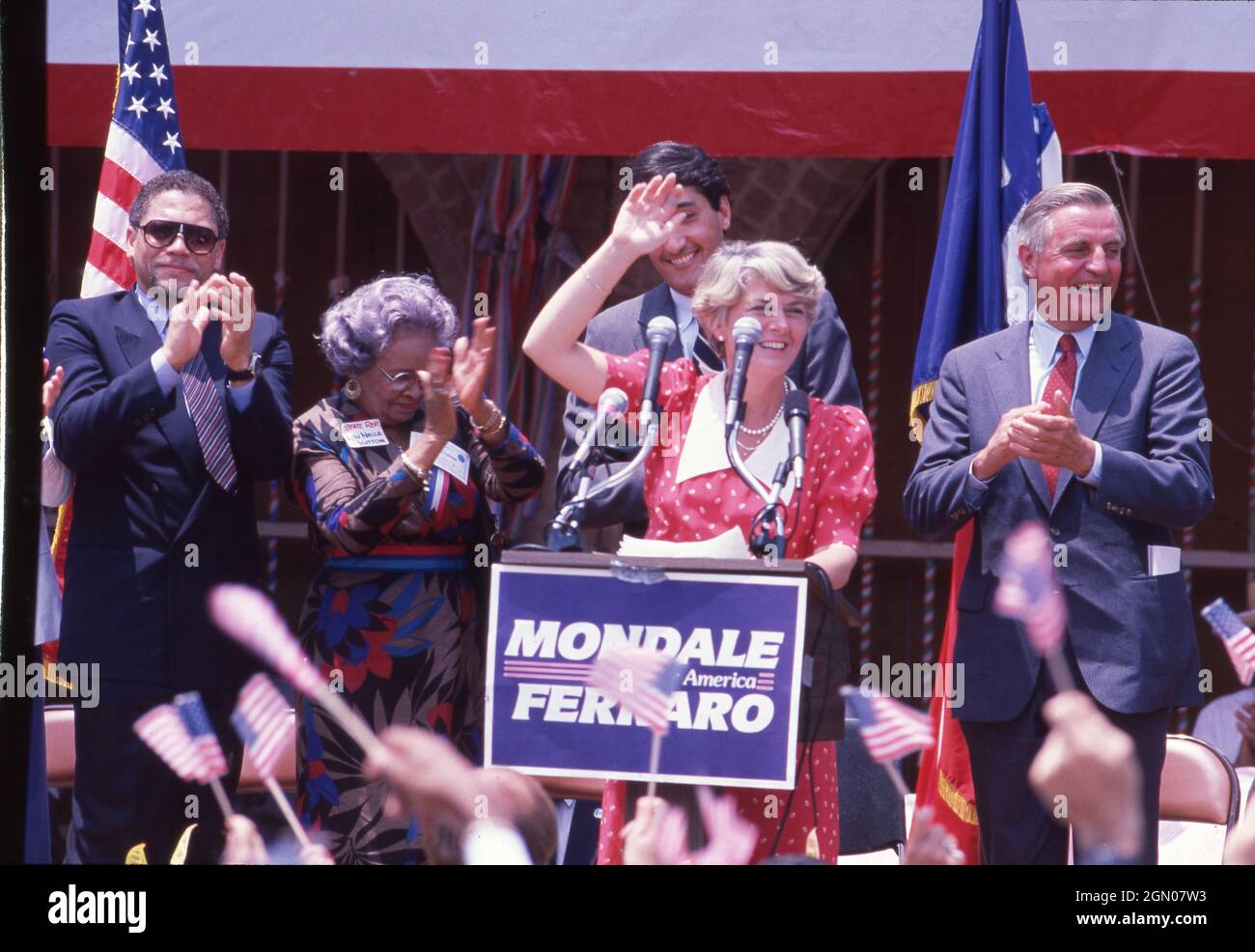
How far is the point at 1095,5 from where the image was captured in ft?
16.5

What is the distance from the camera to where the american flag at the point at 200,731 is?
383 cm

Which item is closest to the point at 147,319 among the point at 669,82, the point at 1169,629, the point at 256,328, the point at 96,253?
the point at 256,328

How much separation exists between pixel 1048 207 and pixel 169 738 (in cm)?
219

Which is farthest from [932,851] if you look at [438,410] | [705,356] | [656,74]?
[656,74]

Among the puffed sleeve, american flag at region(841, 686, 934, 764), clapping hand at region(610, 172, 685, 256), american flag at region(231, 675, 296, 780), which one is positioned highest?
clapping hand at region(610, 172, 685, 256)

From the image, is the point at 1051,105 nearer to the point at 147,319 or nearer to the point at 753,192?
the point at 753,192

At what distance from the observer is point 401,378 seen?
3.93 meters

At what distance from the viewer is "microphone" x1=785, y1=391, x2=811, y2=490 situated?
3217 mm

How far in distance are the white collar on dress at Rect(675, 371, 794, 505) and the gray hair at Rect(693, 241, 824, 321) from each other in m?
0.15

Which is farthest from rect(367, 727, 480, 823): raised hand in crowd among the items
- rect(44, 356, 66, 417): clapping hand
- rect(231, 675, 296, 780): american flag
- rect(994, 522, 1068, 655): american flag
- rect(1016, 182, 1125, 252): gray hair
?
rect(1016, 182, 1125, 252): gray hair

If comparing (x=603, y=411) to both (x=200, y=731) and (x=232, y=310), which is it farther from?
(x=200, y=731)

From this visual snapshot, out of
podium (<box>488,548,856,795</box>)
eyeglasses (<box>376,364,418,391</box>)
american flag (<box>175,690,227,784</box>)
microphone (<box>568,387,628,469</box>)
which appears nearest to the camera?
podium (<box>488,548,856,795</box>)

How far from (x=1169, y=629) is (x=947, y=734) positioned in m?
0.69

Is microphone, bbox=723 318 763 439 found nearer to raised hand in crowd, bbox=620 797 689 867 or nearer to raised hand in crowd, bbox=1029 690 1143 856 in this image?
raised hand in crowd, bbox=620 797 689 867
